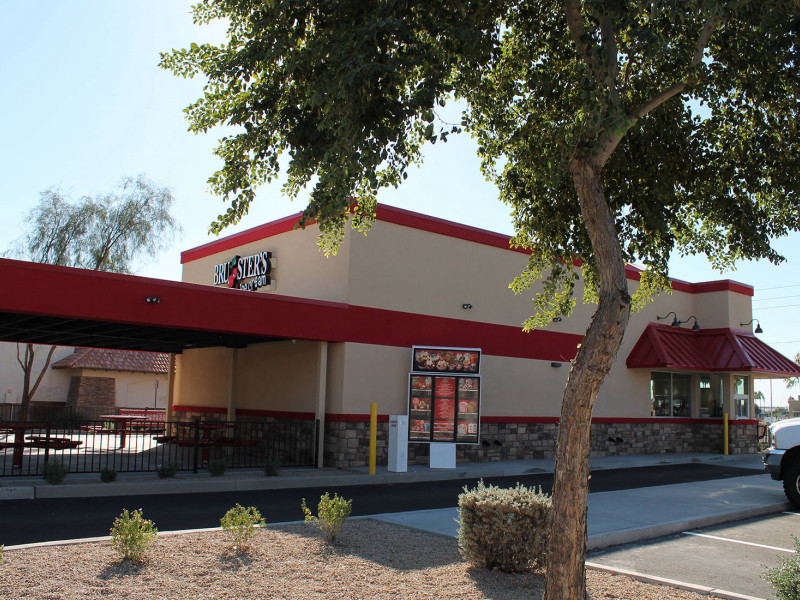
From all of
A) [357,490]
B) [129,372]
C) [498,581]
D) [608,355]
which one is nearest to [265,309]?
[357,490]

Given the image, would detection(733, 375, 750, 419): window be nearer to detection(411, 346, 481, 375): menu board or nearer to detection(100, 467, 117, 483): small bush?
detection(411, 346, 481, 375): menu board

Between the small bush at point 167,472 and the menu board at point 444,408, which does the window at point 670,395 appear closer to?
the menu board at point 444,408

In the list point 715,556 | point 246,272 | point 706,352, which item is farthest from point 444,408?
point 706,352

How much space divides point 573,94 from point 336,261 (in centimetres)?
979

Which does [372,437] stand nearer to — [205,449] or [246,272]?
[205,449]

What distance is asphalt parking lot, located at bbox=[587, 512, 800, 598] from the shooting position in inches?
297

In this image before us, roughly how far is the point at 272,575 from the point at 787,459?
10286mm

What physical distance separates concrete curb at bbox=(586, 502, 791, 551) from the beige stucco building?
830 cm

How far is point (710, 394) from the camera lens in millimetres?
26469

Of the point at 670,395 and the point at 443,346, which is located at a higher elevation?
the point at 443,346

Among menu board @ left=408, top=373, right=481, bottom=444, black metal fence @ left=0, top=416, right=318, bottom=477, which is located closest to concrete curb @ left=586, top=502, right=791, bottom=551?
menu board @ left=408, top=373, right=481, bottom=444

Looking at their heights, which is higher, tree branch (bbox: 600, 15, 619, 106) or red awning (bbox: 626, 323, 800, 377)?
tree branch (bbox: 600, 15, 619, 106)

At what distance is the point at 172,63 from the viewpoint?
23.4 ft

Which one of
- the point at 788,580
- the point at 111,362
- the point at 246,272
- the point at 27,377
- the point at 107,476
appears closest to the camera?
the point at 788,580
